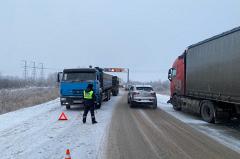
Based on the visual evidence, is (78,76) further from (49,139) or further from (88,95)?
(49,139)

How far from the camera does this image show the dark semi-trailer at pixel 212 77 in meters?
11.0

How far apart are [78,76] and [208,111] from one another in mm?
8917

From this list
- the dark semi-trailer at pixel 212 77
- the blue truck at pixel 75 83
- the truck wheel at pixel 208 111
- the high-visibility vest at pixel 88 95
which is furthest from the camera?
the blue truck at pixel 75 83

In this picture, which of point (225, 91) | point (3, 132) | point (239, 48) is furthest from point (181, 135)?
point (3, 132)

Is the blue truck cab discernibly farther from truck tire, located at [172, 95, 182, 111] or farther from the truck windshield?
truck tire, located at [172, 95, 182, 111]

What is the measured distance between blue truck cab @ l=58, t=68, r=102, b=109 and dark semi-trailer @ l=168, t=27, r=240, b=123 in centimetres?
590

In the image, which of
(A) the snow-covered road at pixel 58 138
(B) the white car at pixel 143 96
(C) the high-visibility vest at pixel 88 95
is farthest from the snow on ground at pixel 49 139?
(B) the white car at pixel 143 96

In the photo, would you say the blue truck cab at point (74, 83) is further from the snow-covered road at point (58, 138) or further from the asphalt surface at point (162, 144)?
the asphalt surface at point (162, 144)

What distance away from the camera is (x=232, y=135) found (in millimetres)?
10492

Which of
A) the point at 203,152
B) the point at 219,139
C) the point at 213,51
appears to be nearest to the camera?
the point at 203,152

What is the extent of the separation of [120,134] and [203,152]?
10.9 feet

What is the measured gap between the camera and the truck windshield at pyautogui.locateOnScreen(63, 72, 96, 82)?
19173 millimetres

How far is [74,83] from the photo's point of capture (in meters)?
18.8

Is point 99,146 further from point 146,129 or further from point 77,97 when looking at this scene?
point 77,97
